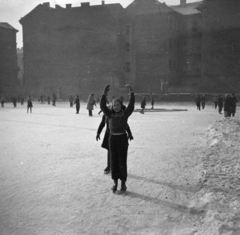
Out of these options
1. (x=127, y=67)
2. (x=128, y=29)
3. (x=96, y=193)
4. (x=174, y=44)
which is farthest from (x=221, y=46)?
(x=96, y=193)

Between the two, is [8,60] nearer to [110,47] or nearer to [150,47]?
[110,47]

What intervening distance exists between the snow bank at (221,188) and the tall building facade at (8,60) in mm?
49487

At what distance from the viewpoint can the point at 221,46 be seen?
130ft

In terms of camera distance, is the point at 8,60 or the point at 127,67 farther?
the point at 8,60

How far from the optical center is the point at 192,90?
132 feet

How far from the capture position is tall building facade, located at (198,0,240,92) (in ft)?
127

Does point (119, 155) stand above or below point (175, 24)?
below

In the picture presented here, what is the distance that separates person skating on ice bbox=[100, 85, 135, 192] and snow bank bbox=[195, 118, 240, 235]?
132 cm

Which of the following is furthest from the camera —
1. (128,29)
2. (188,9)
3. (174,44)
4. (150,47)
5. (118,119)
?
(188,9)

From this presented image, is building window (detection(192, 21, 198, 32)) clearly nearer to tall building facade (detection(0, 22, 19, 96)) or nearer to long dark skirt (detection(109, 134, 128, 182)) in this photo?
tall building facade (detection(0, 22, 19, 96))

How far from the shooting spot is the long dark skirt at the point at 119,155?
15.8 feet

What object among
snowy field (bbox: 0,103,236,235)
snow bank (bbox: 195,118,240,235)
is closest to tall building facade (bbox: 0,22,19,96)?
snowy field (bbox: 0,103,236,235)

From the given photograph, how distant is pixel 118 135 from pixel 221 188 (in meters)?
1.93

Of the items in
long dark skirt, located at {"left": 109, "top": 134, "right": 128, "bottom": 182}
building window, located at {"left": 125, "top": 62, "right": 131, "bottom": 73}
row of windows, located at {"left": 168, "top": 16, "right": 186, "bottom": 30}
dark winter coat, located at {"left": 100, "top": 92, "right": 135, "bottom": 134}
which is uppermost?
row of windows, located at {"left": 168, "top": 16, "right": 186, "bottom": 30}
